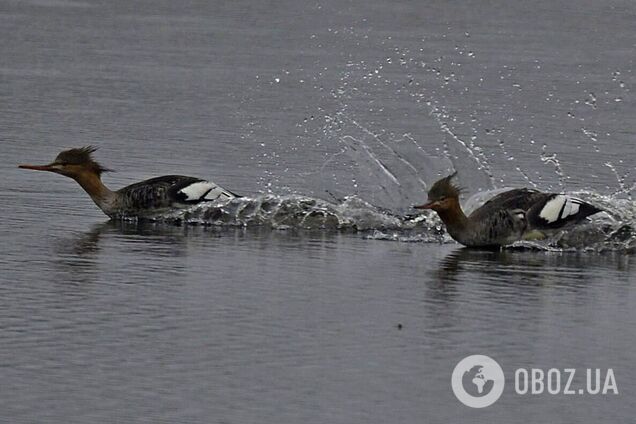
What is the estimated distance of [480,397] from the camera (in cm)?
943

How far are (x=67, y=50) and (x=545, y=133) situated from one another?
27.1ft

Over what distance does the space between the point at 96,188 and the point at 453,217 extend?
10.7 feet

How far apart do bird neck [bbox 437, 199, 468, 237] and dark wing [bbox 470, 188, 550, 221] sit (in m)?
0.12

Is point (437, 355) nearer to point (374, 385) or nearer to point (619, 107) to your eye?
point (374, 385)

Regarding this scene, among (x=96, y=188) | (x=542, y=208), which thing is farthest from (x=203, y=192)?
(x=542, y=208)

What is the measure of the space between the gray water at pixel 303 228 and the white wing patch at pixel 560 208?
203 millimetres

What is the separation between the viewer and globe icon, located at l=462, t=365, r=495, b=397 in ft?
31.3

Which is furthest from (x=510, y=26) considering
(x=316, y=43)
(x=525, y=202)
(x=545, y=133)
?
(x=525, y=202)

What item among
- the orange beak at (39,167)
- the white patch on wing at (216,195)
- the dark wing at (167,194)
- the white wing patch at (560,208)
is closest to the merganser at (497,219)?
the white wing patch at (560,208)

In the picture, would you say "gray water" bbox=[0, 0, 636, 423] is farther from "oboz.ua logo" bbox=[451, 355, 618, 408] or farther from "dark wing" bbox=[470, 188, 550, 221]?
"dark wing" bbox=[470, 188, 550, 221]

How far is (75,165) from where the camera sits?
625 inches

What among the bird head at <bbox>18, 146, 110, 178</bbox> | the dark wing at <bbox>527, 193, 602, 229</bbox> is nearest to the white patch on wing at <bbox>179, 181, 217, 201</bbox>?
the bird head at <bbox>18, 146, 110, 178</bbox>

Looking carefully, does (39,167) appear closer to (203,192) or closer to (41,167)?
(41,167)

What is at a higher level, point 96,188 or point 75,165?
point 75,165
